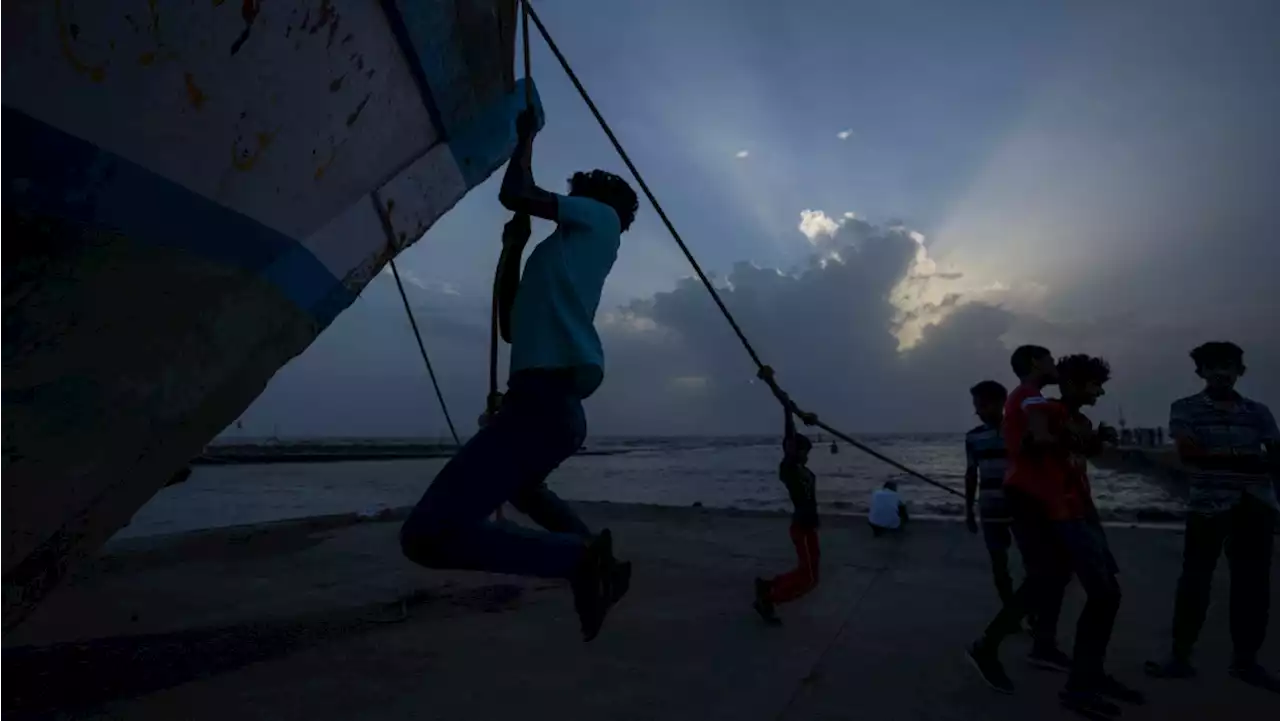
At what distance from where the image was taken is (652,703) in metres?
2.93

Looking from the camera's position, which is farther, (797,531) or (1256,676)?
(797,531)

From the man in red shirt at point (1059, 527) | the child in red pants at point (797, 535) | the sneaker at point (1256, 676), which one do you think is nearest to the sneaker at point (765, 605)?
the child in red pants at point (797, 535)

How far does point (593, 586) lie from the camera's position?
6.86 ft

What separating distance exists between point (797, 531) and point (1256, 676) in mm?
2378

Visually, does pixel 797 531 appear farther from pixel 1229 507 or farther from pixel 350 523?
pixel 350 523

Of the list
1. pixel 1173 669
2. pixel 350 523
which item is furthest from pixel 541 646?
pixel 350 523

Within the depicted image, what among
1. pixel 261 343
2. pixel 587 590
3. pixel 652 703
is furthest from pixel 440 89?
pixel 652 703

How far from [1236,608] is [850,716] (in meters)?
2.27

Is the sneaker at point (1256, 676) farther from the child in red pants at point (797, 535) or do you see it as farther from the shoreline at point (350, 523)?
the shoreline at point (350, 523)

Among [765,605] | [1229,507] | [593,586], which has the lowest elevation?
[765,605]

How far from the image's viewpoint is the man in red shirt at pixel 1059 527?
9.83ft

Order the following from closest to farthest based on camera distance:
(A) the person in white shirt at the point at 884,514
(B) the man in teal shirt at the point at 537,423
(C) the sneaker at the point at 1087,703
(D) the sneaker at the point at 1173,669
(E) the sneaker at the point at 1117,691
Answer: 1. (B) the man in teal shirt at the point at 537,423
2. (C) the sneaker at the point at 1087,703
3. (E) the sneaker at the point at 1117,691
4. (D) the sneaker at the point at 1173,669
5. (A) the person in white shirt at the point at 884,514

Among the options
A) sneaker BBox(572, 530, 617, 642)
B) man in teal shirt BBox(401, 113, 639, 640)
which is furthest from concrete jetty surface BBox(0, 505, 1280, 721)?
man in teal shirt BBox(401, 113, 639, 640)

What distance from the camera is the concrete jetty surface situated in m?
2.91
